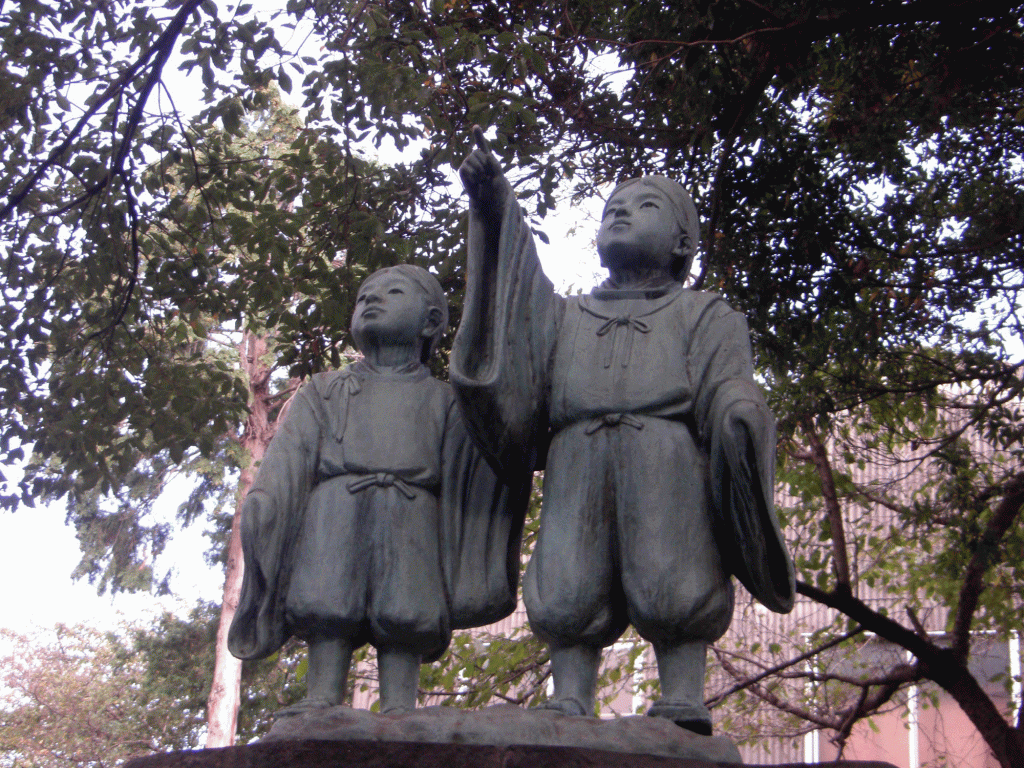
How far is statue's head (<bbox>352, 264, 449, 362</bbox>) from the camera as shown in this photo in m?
3.83

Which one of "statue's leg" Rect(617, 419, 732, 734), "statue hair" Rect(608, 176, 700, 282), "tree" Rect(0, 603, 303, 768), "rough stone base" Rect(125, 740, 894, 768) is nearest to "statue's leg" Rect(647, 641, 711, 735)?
"statue's leg" Rect(617, 419, 732, 734)

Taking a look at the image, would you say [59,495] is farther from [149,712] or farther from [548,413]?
[149,712]

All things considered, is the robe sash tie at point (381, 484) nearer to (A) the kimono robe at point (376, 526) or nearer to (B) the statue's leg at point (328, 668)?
(A) the kimono robe at point (376, 526)

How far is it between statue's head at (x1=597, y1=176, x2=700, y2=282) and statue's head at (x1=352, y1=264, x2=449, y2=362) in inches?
23.3

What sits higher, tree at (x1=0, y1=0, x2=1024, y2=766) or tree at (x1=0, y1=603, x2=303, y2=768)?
tree at (x1=0, y1=0, x2=1024, y2=766)

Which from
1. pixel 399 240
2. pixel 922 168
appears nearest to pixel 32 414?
pixel 399 240

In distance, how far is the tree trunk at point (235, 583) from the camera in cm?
1413

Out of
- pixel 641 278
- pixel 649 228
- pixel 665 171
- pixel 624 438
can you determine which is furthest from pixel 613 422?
pixel 665 171

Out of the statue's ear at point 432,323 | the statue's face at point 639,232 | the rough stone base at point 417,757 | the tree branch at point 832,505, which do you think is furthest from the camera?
the tree branch at point 832,505

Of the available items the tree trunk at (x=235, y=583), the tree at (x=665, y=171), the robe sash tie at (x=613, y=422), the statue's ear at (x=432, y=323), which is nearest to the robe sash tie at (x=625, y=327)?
the robe sash tie at (x=613, y=422)

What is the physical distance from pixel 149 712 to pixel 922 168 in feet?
43.7

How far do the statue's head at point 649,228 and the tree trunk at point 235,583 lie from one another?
31.6 ft

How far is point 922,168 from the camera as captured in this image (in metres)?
8.08

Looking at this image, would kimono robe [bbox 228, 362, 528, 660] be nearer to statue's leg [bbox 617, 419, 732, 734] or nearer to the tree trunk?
statue's leg [bbox 617, 419, 732, 734]
